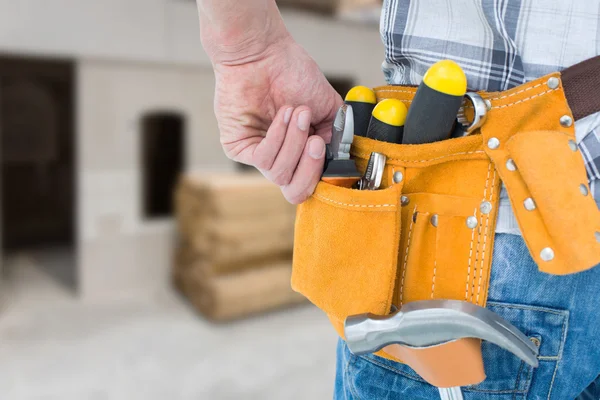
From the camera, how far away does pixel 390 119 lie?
22.0 inches

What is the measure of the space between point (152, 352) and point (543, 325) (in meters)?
2.68

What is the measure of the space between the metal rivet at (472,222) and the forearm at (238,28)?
1.17 ft

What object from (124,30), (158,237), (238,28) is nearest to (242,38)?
(238,28)

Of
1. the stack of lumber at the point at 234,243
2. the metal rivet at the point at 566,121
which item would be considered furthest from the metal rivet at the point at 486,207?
the stack of lumber at the point at 234,243

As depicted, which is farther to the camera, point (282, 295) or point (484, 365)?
point (282, 295)

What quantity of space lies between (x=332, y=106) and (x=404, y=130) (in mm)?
208

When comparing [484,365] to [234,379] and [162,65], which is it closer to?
[234,379]

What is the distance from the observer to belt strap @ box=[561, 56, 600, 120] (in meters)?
0.47

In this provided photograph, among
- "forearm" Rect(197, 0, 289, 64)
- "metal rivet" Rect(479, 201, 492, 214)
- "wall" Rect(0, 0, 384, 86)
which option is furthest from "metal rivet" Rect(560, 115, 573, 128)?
"wall" Rect(0, 0, 384, 86)

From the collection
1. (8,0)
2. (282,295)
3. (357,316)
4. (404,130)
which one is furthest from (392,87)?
(8,0)

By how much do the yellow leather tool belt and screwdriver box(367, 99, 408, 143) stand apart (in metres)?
0.02

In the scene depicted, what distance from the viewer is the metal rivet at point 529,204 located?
460 millimetres

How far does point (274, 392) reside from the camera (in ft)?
8.18

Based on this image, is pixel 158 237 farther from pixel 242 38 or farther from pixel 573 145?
pixel 573 145
